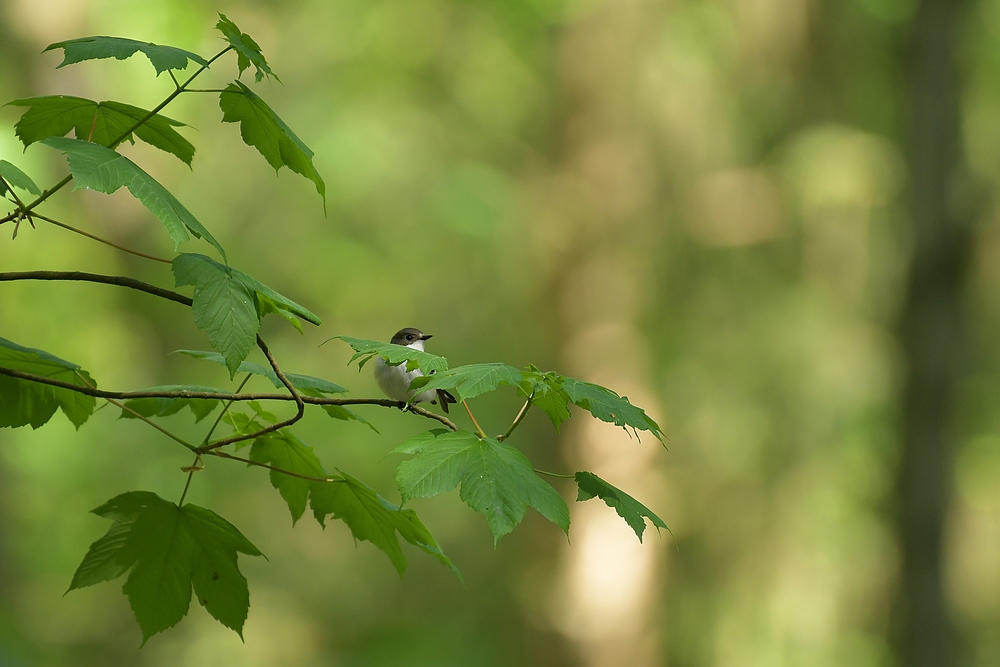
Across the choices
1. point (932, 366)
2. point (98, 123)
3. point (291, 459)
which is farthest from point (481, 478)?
point (932, 366)

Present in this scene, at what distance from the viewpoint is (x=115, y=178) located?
1334 millimetres

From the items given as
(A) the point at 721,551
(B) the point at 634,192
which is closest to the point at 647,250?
(B) the point at 634,192

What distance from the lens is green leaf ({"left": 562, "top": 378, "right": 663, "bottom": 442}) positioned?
1.43 meters

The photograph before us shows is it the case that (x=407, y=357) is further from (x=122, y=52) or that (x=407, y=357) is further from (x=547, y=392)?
(x=122, y=52)

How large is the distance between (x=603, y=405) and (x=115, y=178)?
0.91m

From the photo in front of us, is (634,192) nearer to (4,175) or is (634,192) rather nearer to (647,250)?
(647,250)

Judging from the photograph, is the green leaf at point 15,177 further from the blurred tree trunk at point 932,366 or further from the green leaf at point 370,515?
the blurred tree trunk at point 932,366

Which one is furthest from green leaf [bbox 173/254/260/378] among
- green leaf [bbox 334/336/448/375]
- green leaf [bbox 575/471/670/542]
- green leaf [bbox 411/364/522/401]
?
green leaf [bbox 575/471/670/542]

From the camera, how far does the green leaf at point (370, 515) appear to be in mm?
1776

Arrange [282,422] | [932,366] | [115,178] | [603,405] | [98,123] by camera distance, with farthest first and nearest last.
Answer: [932,366] < [98,123] < [282,422] < [603,405] < [115,178]

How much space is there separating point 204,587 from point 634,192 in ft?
20.3

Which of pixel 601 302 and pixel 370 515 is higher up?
pixel 601 302

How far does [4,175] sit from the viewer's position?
147cm

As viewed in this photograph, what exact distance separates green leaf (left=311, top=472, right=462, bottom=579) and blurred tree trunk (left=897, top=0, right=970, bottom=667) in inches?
197
